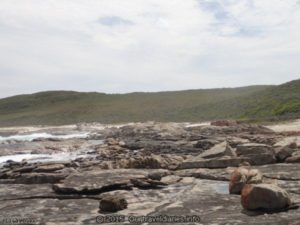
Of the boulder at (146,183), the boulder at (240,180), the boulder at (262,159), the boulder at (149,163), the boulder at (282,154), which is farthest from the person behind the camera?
the boulder at (149,163)

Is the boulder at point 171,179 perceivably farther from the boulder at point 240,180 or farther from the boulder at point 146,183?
the boulder at point 240,180

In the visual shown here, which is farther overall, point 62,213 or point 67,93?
point 67,93

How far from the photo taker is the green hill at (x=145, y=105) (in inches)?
4036

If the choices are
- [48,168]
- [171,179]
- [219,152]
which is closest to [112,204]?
[171,179]

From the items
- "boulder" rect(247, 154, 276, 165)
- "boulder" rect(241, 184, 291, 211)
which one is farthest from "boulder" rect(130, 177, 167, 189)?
"boulder" rect(247, 154, 276, 165)

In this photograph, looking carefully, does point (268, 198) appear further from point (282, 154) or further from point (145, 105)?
point (145, 105)

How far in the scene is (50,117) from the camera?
5837 inches

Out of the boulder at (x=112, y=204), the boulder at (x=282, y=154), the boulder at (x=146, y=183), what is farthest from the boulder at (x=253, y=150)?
the boulder at (x=112, y=204)

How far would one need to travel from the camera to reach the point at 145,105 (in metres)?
148

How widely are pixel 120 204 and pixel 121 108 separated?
135 m

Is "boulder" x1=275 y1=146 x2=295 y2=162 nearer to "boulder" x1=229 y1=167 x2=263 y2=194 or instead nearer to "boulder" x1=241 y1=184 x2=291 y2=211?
"boulder" x1=229 y1=167 x2=263 y2=194

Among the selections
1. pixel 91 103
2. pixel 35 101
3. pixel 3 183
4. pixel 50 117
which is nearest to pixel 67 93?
pixel 35 101

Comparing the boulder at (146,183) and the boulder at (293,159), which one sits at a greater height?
the boulder at (293,159)

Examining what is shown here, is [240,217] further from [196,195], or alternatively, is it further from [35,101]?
[35,101]
